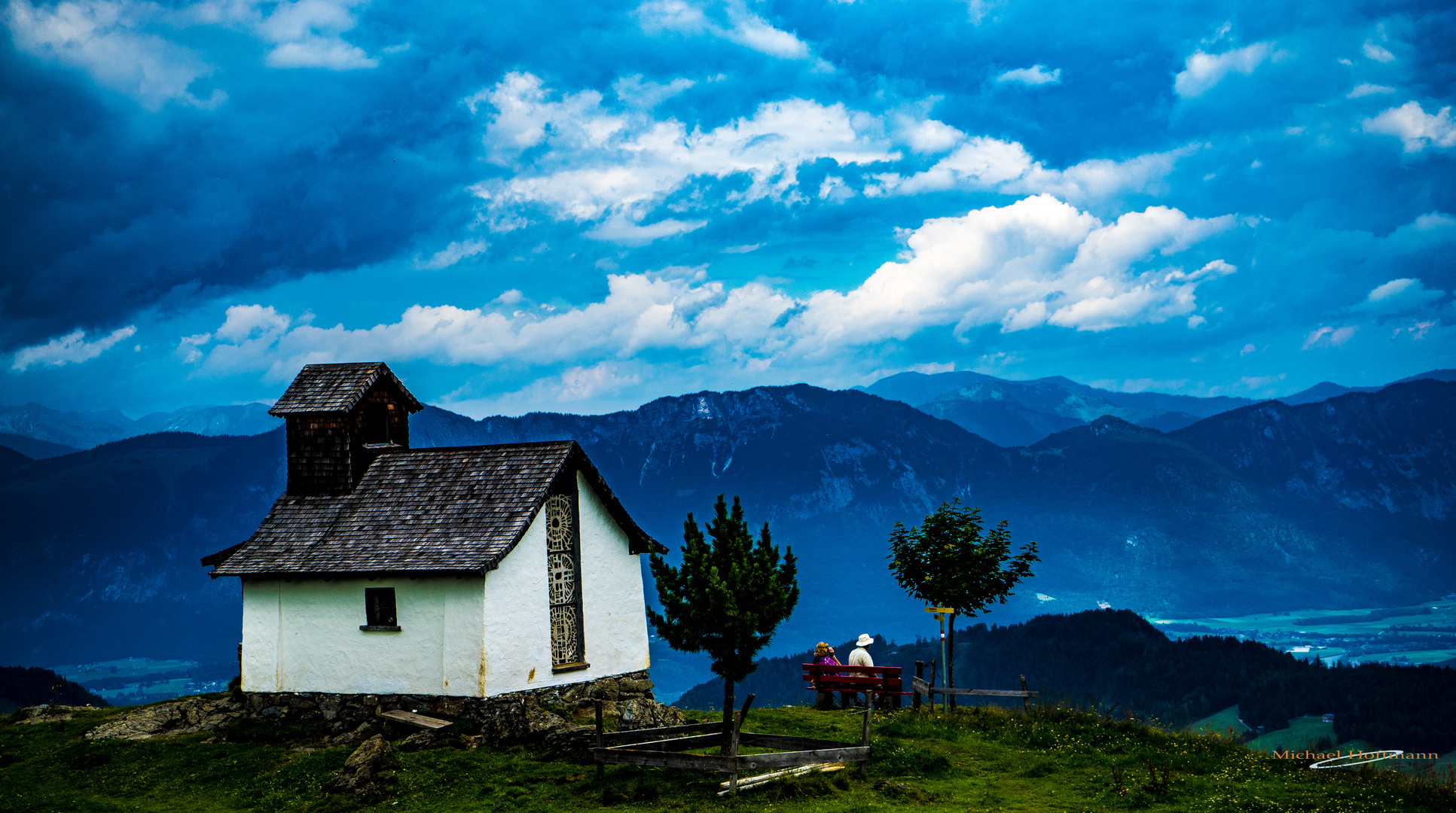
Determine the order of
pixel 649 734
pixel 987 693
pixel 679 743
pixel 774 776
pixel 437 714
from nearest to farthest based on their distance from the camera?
1. pixel 774 776
2. pixel 679 743
3. pixel 649 734
4. pixel 437 714
5. pixel 987 693

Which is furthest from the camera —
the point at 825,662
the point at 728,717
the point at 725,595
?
the point at 825,662

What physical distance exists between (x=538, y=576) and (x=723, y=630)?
359 inches

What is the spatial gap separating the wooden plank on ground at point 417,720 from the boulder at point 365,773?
2.62 metres

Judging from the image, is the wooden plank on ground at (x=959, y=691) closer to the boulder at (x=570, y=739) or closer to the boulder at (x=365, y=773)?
the boulder at (x=570, y=739)

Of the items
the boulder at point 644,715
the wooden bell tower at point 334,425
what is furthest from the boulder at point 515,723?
the wooden bell tower at point 334,425

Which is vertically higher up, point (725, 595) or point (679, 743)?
point (725, 595)

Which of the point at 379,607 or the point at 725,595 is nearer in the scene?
the point at 725,595

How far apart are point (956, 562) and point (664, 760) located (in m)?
17.5

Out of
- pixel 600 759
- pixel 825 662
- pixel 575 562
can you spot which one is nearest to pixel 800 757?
pixel 600 759

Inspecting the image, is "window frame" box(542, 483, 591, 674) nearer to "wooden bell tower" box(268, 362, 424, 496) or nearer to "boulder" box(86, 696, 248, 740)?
"wooden bell tower" box(268, 362, 424, 496)

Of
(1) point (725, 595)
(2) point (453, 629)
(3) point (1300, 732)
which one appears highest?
(1) point (725, 595)

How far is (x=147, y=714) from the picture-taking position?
33.6 metres

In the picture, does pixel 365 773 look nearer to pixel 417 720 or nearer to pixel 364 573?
pixel 417 720

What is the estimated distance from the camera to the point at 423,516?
106ft
